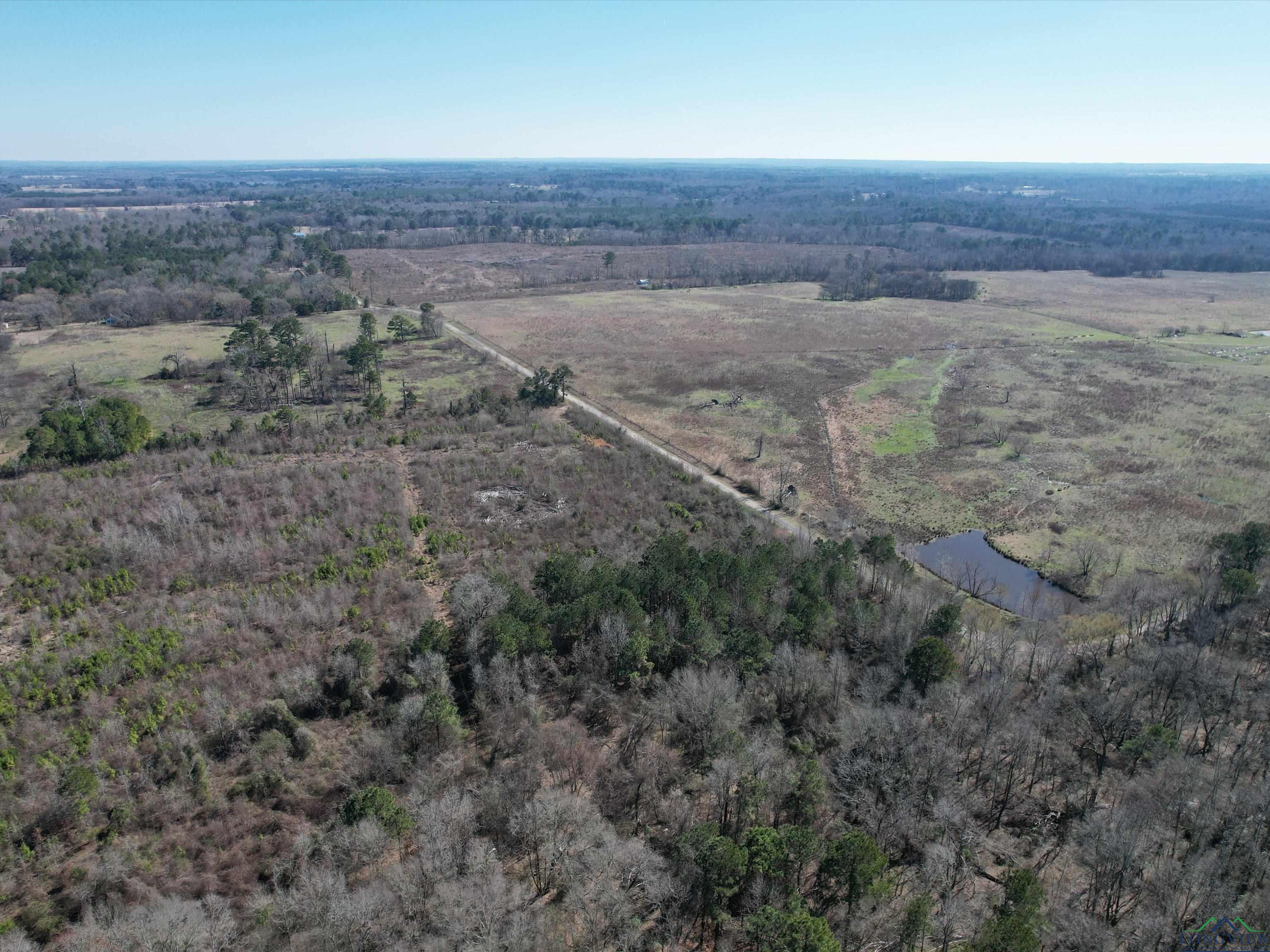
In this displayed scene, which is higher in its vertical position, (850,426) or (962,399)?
(962,399)

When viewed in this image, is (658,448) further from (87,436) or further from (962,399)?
(87,436)

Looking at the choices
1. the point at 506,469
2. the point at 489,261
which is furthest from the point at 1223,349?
the point at 489,261

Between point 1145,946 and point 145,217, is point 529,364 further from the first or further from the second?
point 145,217

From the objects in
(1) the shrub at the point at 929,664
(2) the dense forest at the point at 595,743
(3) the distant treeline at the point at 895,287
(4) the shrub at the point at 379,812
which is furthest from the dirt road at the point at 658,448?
(3) the distant treeline at the point at 895,287

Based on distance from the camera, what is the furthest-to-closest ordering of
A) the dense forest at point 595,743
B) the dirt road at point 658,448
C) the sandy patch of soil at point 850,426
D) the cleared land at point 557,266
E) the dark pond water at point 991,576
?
the cleared land at point 557,266 < the sandy patch of soil at point 850,426 < the dirt road at point 658,448 < the dark pond water at point 991,576 < the dense forest at point 595,743

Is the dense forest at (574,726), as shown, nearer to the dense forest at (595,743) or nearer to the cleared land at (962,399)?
the dense forest at (595,743)

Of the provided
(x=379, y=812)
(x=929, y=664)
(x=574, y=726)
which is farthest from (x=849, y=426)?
(x=379, y=812)
